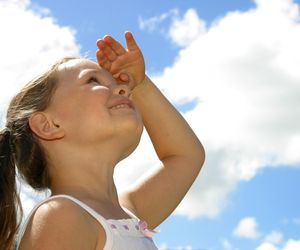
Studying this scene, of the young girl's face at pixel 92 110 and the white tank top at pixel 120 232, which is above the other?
the young girl's face at pixel 92 110

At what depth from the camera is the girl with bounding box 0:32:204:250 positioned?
108 inches

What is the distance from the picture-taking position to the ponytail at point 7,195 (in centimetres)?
297

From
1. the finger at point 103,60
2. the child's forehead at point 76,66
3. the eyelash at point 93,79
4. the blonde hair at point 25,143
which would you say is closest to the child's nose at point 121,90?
the eyelash at point 93,79

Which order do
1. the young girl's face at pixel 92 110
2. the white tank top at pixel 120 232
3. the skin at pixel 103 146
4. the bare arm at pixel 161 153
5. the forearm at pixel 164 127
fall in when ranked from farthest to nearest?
the forearm at pixel 164 127, the bare arm at pixel 161 153, the young girl's face at pixel 92 110, the white tank top at pixel 120 232, the skin at pixel 103 146

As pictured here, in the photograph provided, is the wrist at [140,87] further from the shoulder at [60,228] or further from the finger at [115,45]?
the shoulder at [60,228]

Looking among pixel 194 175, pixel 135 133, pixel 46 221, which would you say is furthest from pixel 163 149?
pixel 46 221

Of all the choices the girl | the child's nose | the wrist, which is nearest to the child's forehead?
the girl

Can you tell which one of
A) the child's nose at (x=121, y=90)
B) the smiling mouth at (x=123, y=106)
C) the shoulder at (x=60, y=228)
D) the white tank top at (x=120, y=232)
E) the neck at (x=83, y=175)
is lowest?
the shoulder at (x=60, y=228)

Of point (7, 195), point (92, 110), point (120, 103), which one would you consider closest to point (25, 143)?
point (7, 195)

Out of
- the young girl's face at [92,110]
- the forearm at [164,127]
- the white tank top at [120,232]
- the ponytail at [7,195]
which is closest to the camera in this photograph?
the white tank top at [120,232]

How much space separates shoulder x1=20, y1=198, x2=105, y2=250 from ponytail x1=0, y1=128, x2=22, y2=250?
0.34 meters

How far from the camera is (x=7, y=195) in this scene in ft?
10.00

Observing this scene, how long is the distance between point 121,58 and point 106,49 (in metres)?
0.11

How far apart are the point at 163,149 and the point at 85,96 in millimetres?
964
